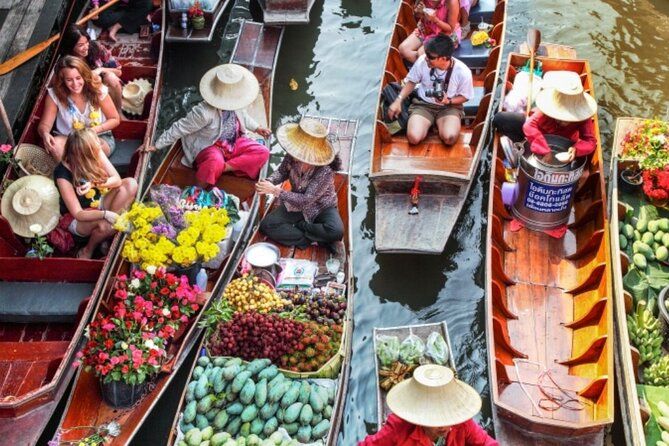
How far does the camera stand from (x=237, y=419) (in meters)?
5.76

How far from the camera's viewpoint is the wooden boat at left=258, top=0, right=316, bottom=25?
10.2 meters

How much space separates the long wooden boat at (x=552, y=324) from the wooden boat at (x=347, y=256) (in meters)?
1.15

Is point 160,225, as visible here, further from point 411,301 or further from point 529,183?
point 529,183

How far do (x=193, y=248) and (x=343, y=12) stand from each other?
634 centimetres

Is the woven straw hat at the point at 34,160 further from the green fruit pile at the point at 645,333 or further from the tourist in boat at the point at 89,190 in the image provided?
the green fruit pile at the point at 645,333

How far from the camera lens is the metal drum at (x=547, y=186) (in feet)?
22.9

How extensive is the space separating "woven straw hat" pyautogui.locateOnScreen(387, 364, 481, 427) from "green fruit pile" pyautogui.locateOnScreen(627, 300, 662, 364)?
2.28 m

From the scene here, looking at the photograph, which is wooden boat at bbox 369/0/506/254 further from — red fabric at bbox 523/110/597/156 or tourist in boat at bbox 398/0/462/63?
red fabric at bbox 523/110/597/156

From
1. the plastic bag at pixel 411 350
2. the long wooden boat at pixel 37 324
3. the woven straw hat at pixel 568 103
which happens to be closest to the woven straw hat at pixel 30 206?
the long wooden boat at pixel 37 324

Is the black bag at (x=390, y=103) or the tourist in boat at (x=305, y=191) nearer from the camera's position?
the tourist in boat at (x=305, y=191)

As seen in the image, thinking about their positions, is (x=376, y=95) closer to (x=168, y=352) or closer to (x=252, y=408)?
(x=168, y=352)

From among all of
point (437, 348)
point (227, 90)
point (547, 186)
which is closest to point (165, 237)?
point (227, 90)

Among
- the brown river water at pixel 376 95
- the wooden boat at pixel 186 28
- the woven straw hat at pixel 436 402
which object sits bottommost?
the brown river water at pixel 376 95

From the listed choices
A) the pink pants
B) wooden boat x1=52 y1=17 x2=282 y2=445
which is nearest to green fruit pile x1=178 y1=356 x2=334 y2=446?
wooden boat x1=52 y1=17 x2=282 y2=445
